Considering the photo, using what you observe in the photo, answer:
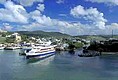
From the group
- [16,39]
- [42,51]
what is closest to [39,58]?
[42,51]

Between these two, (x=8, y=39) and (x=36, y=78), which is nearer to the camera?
(x=36, y=78)

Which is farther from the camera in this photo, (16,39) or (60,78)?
(16,39)

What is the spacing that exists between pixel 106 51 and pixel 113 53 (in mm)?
3920

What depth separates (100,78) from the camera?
121 feet

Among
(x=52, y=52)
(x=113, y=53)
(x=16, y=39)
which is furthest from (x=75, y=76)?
(x=16, y=39)

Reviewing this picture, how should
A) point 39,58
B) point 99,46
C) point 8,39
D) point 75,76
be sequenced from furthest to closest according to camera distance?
point 8,39, point 99,46, point 39,58, point 75,76

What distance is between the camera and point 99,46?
9500 centimetres

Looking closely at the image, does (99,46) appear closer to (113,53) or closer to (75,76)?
(113,53)

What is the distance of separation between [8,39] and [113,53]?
76.6 metres

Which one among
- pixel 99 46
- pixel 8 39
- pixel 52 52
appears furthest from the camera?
pixel 8 39

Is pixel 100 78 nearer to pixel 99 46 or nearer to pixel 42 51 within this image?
pixel 42 51

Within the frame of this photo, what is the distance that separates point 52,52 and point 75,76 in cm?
4284

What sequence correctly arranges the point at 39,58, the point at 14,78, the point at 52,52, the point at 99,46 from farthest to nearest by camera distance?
the point at 99,46 < the point at 52,52 < the point at 39,58 < the point at 14,78

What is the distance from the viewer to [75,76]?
123ft
